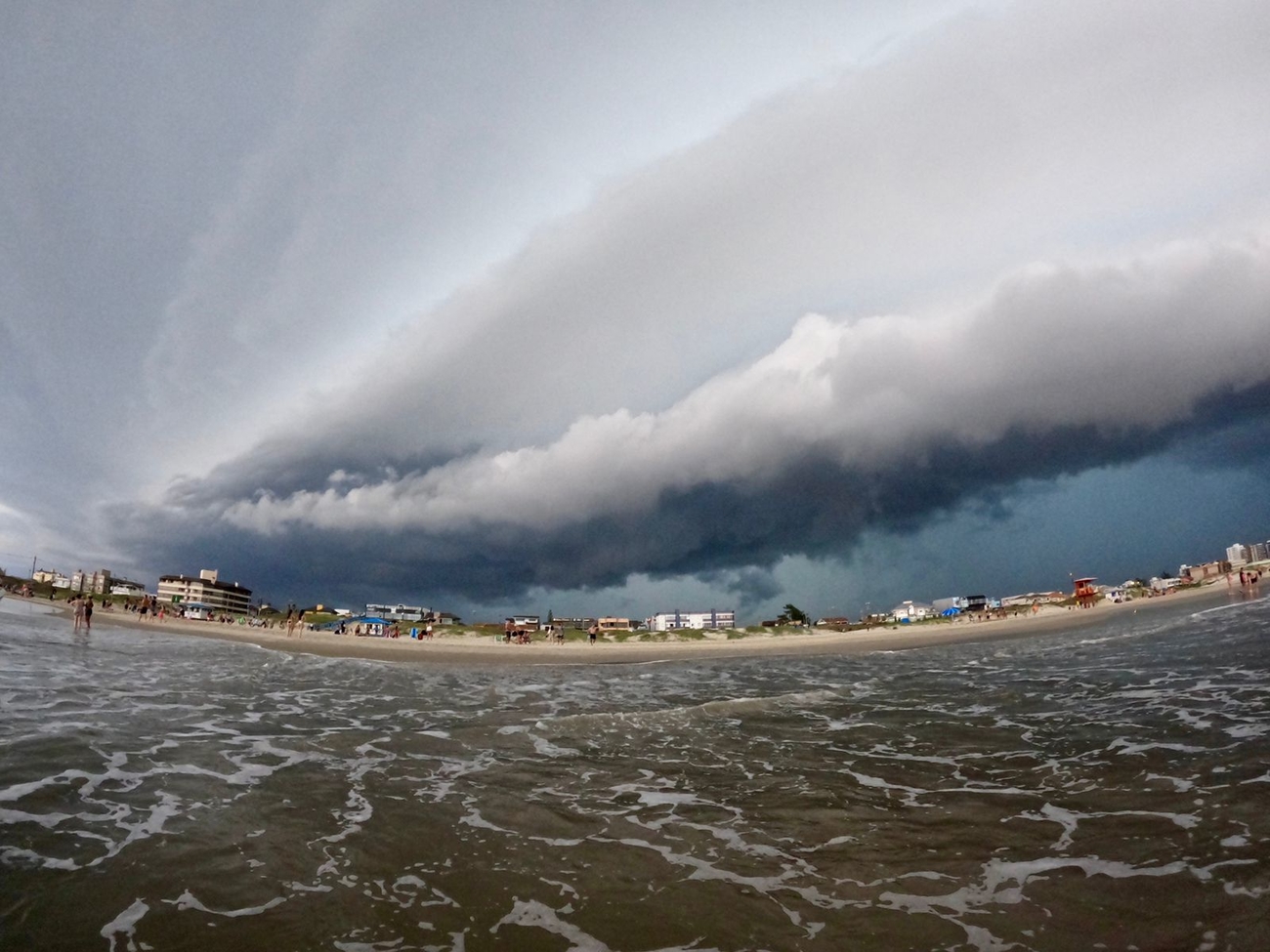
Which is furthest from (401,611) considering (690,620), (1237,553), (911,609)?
Result: (1237,553)

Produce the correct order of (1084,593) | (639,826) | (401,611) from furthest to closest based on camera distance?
(401,611), (1084,593), (639,826)

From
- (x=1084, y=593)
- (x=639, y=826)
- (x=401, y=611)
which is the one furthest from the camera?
(x=401, y=611)

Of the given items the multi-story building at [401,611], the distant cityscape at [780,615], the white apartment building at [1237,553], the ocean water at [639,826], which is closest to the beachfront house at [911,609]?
the distant cityscape at [780,615]

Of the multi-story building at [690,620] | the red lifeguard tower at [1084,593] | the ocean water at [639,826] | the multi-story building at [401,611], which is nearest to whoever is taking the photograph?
the ocean water at [639,826]

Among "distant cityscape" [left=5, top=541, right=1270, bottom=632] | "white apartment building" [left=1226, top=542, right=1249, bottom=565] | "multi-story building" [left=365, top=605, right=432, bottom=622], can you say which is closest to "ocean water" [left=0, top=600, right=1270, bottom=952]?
"distant cityscape" [left=5, top=541, right=1270, bottom=632]

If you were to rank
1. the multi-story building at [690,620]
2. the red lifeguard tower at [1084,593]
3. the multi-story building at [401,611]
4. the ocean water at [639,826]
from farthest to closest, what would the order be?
the multi-story building at [690,620] → the multi-story building at [401,611] → the red lifeguard tower at [1084,593] → the ocean water at [639,826]

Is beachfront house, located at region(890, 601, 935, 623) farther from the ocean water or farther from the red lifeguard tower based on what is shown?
the ocean water

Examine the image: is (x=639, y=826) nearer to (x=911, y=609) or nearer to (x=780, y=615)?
(x=780, y=615)

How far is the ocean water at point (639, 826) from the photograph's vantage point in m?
5.16

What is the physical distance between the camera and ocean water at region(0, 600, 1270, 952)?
16.9 feet

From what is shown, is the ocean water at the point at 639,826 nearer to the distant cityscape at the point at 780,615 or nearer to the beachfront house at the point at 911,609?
the distant cityscape at the point at 780,615

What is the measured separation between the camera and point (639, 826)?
303 inches

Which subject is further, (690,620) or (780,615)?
(690,620)

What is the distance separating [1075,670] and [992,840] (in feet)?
62.2
